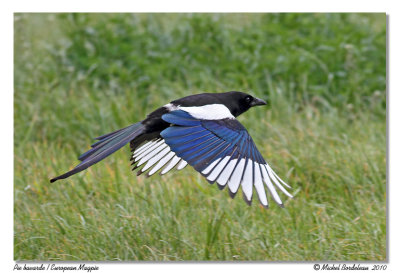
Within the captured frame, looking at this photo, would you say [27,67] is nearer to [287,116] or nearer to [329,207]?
[287,116]

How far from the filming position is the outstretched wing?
2.22 metres

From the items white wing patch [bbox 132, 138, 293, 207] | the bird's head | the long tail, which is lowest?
white wing patch [bbox 132, 138, 293, 207]

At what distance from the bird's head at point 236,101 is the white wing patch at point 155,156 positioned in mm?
311

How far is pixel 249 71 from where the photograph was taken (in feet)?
12.8

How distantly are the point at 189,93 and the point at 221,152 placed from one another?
4.69 feet

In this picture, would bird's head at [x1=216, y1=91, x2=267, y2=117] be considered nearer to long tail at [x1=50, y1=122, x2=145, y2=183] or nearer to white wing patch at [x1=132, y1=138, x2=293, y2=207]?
long tail at [x1=50, y1=122, x2=145, y2=183]

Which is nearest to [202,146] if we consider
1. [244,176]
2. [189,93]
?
[244,176]

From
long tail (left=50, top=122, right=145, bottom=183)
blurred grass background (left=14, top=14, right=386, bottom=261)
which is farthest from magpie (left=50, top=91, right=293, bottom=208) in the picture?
blurred grass background (left=14, top=14, right=386, bottom=261)

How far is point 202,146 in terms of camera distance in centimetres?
236

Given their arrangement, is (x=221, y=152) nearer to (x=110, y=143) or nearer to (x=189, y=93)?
(x=110, y=143)

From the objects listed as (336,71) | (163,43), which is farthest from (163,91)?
(336,71)

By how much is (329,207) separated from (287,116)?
846 millimetres

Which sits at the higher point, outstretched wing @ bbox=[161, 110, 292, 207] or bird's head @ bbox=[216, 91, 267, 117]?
bird's head @ bbox=[216, 91, 267, 117]

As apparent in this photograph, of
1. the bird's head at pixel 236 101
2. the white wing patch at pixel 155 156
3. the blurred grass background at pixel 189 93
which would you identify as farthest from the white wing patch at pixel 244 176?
the bird's head at pixel 236 101
